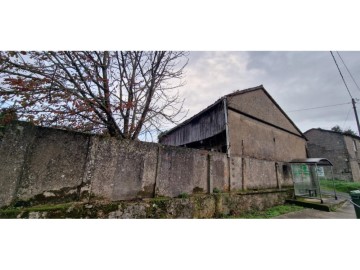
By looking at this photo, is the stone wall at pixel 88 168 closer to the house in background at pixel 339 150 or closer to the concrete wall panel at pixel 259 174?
the concrete wall panel at pixel 259 174

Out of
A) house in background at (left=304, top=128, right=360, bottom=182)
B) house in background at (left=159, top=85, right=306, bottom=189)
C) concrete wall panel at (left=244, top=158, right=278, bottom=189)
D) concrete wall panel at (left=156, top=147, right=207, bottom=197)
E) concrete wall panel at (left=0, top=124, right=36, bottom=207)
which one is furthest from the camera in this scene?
house in background at (left=304, top=128, right=360, bottom=182)

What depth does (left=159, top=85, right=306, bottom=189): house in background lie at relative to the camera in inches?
356

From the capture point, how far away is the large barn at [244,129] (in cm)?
939

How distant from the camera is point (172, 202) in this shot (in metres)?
5.34

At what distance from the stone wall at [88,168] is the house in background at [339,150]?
2066 cm

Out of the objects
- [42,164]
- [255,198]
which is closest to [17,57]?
[42,164]

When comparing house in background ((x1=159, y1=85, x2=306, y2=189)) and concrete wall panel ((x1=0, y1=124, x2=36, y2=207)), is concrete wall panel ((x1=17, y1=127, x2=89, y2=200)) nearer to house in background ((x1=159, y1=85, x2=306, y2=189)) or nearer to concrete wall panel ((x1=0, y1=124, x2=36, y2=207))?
concrete wall panel ((x1=0, y1=124, x2=36, y2=207))

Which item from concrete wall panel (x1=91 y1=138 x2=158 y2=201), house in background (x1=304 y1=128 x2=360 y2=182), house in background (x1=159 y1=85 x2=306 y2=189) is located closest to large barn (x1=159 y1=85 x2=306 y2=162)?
house in background (x1=159 y1=85 x2=306 y2=189)

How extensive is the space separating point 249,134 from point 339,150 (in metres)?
19.5

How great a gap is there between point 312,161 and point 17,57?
13.8 meters

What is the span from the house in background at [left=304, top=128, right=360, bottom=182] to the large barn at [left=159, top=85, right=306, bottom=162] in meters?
10.1

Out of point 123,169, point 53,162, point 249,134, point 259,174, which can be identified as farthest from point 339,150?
point 53,162

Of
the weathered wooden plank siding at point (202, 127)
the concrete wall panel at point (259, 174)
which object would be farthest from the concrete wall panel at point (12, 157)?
the concrete wall panel at point (259, 174)

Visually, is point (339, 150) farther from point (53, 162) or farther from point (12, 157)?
point (12, 157)
